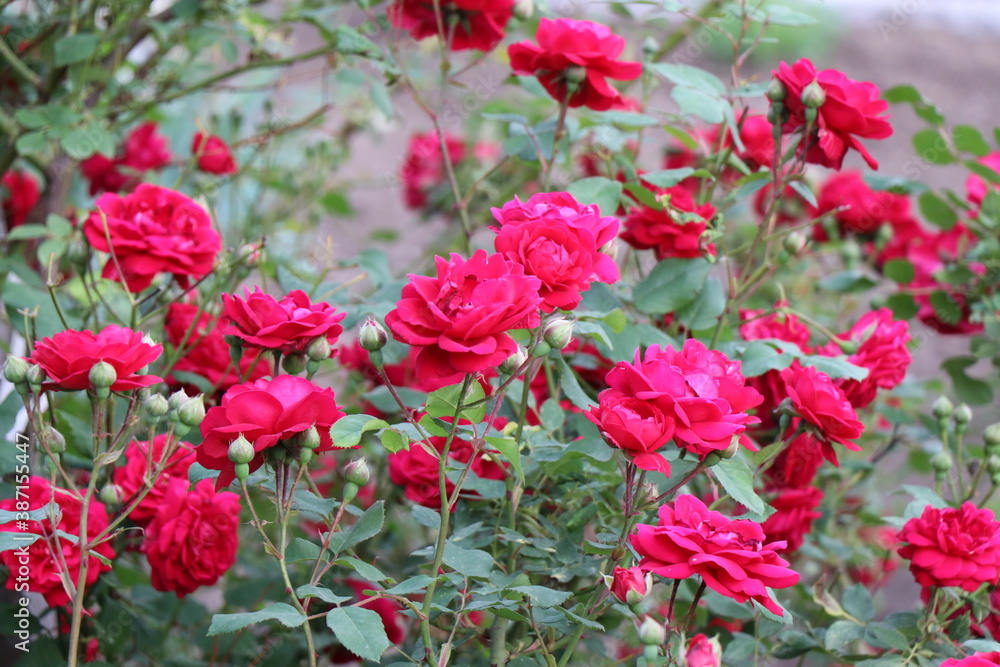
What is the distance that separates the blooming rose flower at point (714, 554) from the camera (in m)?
0.70

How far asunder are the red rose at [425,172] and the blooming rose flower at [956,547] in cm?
169

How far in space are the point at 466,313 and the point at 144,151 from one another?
151cm

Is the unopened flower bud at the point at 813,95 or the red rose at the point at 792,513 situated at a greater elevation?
the unopened flower bud at the point at 813,95

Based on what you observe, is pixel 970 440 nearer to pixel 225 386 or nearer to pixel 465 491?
pixel 465 491

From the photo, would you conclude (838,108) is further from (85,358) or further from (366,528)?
(85,358)

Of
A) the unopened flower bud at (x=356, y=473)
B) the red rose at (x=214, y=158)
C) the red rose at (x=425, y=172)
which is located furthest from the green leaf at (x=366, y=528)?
the red rose at (x=425, y=172)

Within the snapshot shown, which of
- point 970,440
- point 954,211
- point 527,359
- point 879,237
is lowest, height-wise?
point 970,440

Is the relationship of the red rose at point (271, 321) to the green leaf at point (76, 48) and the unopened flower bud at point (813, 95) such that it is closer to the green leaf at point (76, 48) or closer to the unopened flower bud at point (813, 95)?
the unopened flower bud at point (813, 95)

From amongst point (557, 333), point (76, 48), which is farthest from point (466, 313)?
point (76, 48)

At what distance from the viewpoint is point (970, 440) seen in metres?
2.19

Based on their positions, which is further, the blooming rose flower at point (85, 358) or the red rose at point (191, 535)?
the red rose at point (191, 535)

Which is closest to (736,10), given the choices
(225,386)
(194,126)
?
(225,386)

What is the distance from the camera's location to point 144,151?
195cm

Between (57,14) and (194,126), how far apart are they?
0.91 m
